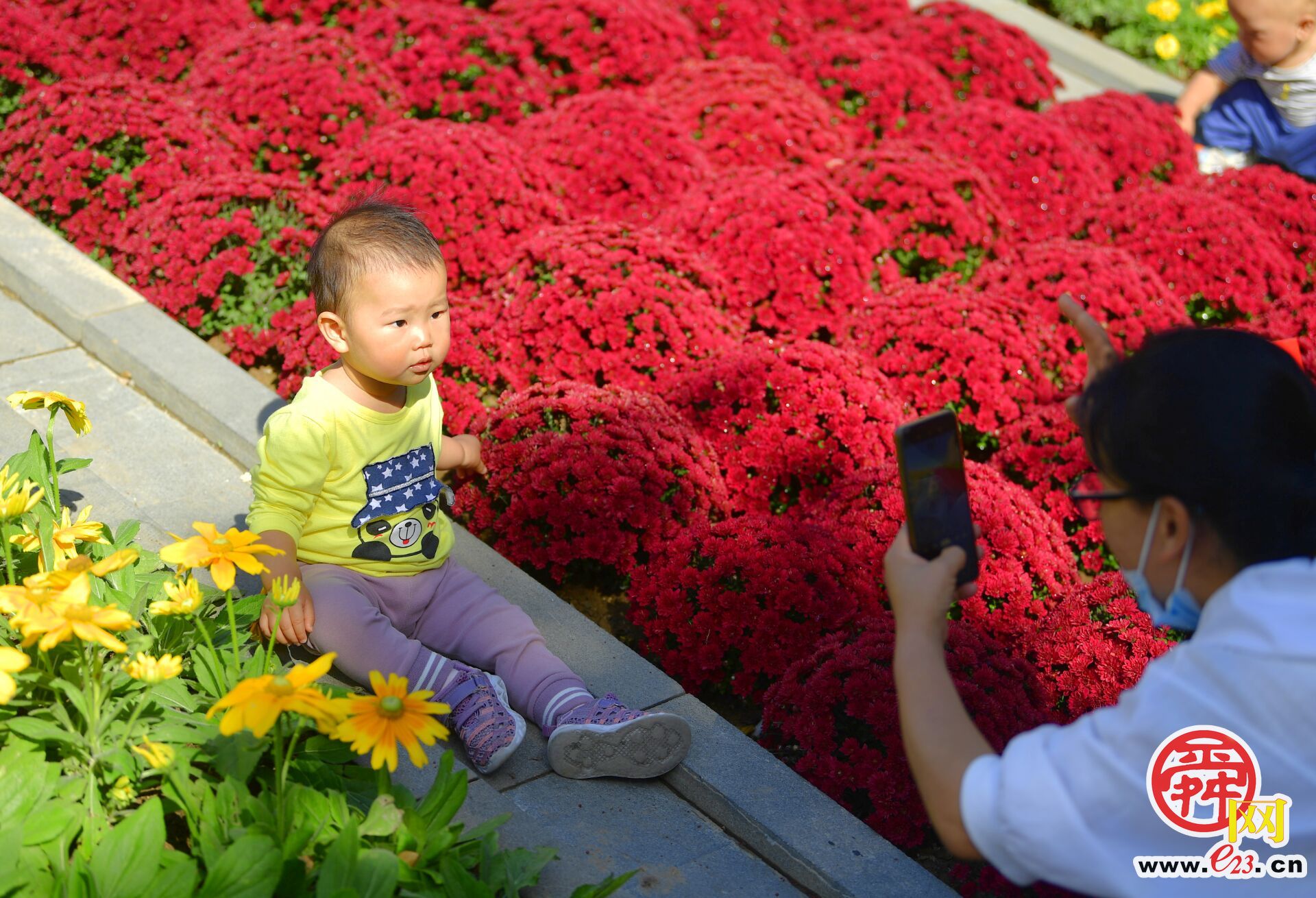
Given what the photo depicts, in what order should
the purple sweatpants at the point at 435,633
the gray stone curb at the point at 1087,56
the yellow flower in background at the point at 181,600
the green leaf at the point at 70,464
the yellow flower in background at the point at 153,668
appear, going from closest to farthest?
the yellow flower in background at the point at 153,668 → the yellow flower in background at the point at 181,600 → the purple sweatpants at the point at 435,633 → the green leaf at the point at 70,464 → the gray stone curb at the point at 1087,56

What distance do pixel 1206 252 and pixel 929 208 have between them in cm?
111

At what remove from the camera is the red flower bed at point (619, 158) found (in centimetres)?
510

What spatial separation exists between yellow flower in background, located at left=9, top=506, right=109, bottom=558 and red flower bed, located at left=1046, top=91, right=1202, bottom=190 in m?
4.92

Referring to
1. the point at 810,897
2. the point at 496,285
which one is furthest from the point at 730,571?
the point at 496,285

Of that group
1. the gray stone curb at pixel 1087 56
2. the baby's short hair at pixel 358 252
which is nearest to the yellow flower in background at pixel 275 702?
the baby's short hair at pixel 358 252

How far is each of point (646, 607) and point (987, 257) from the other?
272cm

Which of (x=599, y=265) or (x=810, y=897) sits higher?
(x=599, y=265)

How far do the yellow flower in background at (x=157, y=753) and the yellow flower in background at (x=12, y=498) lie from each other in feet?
1.84

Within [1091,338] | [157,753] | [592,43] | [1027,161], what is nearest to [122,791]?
[157,753]

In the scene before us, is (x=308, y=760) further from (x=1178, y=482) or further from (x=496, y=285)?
(x=496, y=285)

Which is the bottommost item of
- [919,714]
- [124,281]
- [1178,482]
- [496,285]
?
[124,281]

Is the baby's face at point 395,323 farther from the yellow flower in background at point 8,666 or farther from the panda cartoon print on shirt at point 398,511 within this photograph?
the yellow flower in background at point 8,666

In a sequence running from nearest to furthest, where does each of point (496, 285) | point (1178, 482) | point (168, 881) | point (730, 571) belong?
point (1178, 482), point (168, 881), point (730, 571), point (496, 285)

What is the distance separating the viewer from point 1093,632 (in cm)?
288
